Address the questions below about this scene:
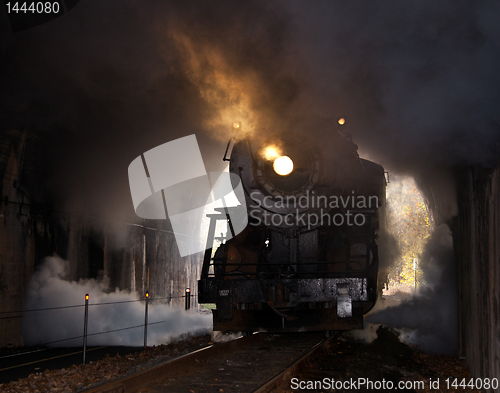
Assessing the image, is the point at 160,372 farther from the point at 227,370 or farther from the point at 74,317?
the point at 74,317

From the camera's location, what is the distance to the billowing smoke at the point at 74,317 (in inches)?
364

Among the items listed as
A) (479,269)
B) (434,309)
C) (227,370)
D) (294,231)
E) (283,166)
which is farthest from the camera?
(434,309)

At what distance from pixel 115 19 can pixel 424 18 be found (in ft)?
16.4

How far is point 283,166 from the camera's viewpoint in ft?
21.1

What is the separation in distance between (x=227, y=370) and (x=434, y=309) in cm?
445

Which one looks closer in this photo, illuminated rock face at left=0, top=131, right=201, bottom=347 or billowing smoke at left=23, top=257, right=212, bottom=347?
illuminated rock face at left=0, top=131, right=201, bottom=347

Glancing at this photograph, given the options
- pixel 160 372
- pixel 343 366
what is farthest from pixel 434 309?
pixel 160 372

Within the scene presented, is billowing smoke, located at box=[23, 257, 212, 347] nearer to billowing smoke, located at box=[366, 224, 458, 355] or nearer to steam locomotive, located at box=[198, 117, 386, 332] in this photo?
steam locomotive, located at box=[198, 117, 386, 332]

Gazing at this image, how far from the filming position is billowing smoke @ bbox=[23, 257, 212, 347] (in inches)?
364

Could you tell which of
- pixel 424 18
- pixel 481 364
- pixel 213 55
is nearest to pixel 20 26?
pixel 213 55

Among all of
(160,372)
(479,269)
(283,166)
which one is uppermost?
(283,166)

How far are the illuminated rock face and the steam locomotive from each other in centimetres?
466

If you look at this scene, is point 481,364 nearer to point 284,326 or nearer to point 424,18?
point 284,326

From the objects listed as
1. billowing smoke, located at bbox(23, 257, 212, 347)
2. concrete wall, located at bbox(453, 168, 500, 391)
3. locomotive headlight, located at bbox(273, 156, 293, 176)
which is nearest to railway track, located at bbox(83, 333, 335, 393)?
concrete wall, located at bbox(453, 168, 500, 391)
